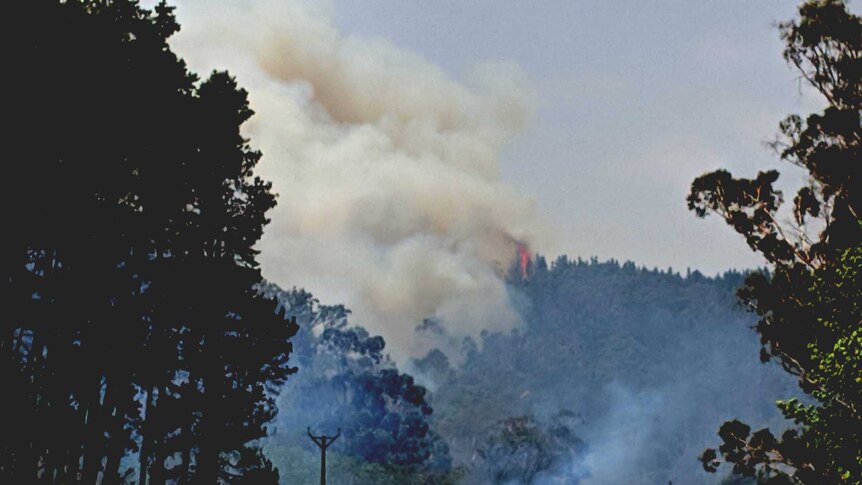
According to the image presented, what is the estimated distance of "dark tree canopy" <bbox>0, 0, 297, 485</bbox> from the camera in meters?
20.2

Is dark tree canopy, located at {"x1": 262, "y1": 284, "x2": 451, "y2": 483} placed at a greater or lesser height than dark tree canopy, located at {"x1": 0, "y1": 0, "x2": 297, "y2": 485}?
greater

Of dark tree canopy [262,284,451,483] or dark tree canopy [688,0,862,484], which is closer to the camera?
dark tree canopy [688,0,862,484]

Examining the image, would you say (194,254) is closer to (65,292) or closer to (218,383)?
(218,383)

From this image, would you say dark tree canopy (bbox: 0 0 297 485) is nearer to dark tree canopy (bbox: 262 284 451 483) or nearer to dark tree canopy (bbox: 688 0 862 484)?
dark tree canopy (bbox: 688 0 862 484)

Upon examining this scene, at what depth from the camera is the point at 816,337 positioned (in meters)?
23.2

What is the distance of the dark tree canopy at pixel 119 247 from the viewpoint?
66.2 feet

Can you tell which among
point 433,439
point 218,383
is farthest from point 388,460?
point 218,383

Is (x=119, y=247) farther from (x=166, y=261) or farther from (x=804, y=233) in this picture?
(x=804, y=233)

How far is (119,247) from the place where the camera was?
2370 cm

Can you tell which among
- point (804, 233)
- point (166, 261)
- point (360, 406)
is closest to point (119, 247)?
point (166, 261)

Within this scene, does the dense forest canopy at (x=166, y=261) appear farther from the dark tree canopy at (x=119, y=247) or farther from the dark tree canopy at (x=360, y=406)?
the dark tree canopy at (x=360, y=406)

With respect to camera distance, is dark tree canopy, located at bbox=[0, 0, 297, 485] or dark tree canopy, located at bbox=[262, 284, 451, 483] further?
dark tree canopy, located at bbox=[262, 284, 451, 483]

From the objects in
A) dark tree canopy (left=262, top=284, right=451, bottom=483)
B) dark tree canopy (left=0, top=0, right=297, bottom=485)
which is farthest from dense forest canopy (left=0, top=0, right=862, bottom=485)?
dark tree canopy (left=262, top=284, right=451, bottom=483)

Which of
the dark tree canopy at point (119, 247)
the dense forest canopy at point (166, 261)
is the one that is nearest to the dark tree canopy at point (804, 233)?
the dense forest canopy at point (166, 261)
